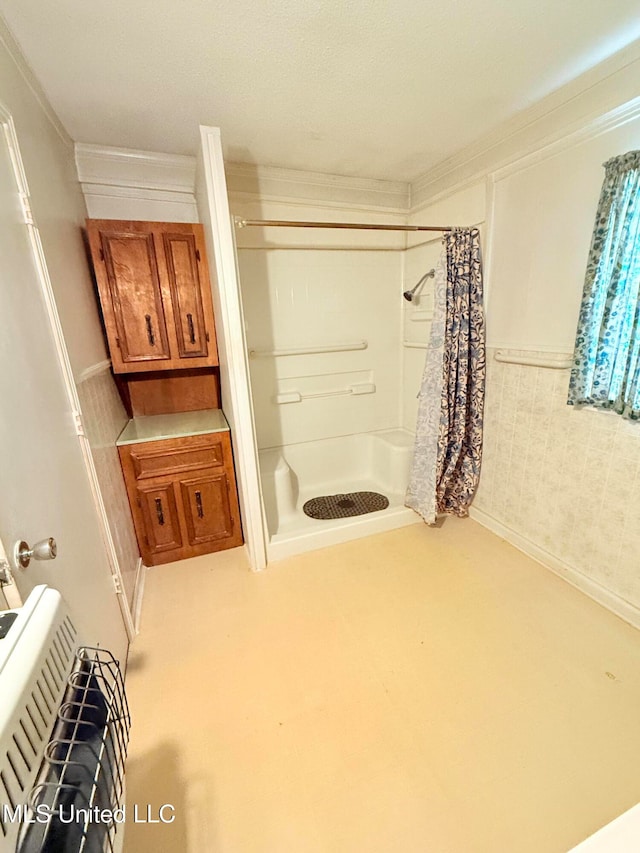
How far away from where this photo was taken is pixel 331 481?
2.96 meters

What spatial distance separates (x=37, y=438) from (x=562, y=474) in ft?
7.46

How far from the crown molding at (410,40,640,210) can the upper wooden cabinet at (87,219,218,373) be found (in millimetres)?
1704

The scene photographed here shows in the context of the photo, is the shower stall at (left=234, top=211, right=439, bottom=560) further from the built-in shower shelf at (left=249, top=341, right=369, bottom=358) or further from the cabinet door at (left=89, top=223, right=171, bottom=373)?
the cabinet door at (left=89, top=223, right=171, bottom=373)

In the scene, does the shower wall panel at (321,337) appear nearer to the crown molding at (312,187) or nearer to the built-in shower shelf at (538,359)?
the crown molding at (312,187)

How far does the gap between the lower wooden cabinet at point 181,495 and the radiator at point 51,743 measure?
1382 mm

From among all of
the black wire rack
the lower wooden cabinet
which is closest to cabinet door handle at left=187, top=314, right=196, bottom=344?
the lower wooden cabinet

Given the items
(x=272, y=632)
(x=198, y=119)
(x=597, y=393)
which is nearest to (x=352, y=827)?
(x=272, y=632)

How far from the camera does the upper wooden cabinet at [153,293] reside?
195cm

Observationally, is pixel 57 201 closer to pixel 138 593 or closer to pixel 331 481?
pixel 138 593

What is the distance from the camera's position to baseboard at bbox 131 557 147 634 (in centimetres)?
174

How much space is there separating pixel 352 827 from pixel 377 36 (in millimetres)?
2604

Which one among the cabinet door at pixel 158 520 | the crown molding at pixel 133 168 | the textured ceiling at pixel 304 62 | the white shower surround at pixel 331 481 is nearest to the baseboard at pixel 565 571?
the white shower surround at pixel 331 481

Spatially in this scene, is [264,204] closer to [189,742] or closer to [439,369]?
[439,369]

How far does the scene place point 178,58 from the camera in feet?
4.39
